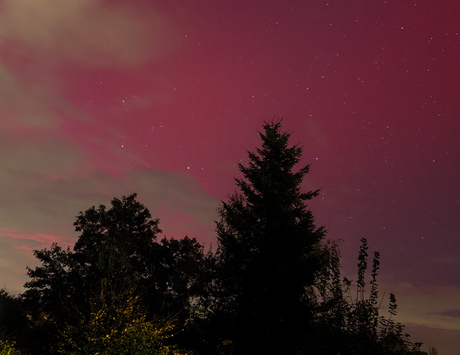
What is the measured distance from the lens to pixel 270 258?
2136cm

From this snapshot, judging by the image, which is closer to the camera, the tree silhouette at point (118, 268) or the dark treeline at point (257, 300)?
the dark treeline at point (257, 300)

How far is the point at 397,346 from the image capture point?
1205 cm

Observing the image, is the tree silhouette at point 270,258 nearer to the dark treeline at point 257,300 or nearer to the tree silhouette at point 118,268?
the dark treeline at point 257,300

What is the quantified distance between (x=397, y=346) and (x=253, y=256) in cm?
1090

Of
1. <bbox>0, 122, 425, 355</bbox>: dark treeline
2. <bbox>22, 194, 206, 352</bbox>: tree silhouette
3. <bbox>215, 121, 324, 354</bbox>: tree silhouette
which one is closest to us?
<bbox>0, 122, 425, 355</bbox>: dark treeline

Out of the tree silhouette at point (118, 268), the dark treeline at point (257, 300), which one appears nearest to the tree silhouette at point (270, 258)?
the dark treeline at point (257, 300)

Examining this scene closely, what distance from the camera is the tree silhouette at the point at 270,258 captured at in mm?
19781

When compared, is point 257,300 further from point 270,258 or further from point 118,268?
point 118,268

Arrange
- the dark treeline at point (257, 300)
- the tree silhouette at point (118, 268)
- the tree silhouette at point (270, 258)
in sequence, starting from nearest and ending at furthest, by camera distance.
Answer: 1. the dark treeline at point (257, 300)
2. the tree silhouette at point (270, 258)
3. the tree silhouette at point (118, 268)

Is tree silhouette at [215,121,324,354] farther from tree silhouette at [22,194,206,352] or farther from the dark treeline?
tree silhouette at [22,194,206,352]

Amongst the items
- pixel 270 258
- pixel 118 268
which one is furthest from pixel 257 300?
pixel 118 268

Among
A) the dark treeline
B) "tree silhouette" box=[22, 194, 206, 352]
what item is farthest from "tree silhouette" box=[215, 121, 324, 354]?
"tree silhouette" box=[22, 194, 206, 352]

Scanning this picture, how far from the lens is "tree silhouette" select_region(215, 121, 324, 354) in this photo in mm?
19781

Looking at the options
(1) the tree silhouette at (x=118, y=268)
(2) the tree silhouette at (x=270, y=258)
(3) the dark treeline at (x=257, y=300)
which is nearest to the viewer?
(3) the dark treeline at (x=257, y=300)
